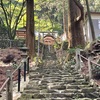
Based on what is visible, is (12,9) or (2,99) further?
(12,9)

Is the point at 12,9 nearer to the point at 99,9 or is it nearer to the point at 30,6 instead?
the point at 30,6

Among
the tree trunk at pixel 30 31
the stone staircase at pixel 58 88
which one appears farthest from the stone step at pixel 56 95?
the tree trunk at pixel 30 31

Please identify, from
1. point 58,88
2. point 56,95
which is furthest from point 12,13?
point 56,95

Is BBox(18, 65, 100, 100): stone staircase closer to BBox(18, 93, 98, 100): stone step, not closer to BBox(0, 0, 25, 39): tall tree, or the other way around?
BBox(18, 93, 98, 100): stone step

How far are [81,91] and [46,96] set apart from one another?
42.1 inches

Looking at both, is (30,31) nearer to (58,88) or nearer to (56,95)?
(58,88)

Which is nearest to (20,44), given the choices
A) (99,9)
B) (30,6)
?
(30,6)

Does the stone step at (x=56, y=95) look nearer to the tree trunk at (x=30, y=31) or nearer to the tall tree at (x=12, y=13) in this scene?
the tree trunk at (x=30, y=31)

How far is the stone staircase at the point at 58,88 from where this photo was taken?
6232 millimetres

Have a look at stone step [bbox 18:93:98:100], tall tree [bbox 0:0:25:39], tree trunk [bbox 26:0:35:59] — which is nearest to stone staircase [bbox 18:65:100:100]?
stone step [bbox 18:93:98:100]

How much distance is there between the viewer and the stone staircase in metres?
6.23

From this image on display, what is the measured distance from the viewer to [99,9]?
1216 inches

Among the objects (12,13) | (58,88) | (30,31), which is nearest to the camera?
(58,88)

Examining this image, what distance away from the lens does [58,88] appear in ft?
23.2
